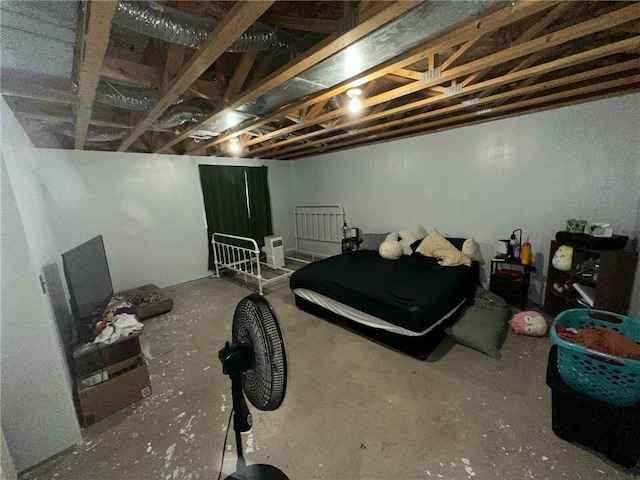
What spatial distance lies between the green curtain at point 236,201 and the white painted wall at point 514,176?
2064mm

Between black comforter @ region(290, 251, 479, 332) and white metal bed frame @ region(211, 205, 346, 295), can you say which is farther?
white metal bed frame @ region(211, 205, 346, 295)

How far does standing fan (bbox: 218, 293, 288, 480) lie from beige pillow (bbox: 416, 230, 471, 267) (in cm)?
262

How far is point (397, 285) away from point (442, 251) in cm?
110

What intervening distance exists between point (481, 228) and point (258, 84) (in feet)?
10.5

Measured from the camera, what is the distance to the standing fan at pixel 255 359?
84 cm

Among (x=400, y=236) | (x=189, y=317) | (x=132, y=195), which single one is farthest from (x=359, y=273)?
(x=132, y=195)

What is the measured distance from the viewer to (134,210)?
3607 mm

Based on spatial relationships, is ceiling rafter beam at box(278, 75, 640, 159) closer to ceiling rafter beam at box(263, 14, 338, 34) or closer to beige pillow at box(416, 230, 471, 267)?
beige pillow at box(416, 230, 471, 267)

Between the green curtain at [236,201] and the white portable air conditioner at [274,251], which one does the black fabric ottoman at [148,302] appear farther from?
the white portable air conditioner at [274,251]

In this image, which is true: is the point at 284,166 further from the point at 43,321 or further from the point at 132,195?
the point at 43,321

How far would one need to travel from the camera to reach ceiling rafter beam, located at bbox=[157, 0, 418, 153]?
945 millimetres

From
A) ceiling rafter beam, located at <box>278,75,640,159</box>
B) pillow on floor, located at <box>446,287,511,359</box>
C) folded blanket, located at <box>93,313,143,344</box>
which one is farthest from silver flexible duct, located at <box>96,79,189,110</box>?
pillow on floor, located at <box>446,287,511,359</box>

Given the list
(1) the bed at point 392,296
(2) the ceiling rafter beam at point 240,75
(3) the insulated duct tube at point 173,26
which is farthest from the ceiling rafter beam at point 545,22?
→ (1) the bed at point 392,296

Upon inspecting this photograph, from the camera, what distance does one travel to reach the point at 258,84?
1.57 m
